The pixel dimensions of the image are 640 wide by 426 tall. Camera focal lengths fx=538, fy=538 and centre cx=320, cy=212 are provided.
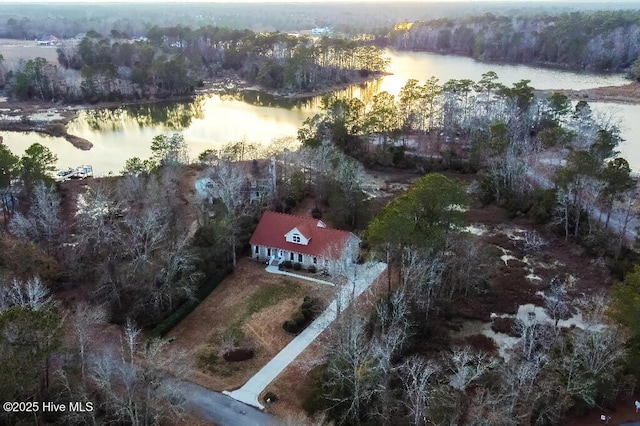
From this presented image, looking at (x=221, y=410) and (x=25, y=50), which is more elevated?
(x=25, y=50)

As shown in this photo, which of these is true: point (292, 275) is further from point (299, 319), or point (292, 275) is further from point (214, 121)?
point (214, 121)

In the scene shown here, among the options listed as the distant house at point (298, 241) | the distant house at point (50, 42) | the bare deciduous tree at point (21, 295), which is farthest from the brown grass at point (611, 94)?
the distant house at point (50, 42)

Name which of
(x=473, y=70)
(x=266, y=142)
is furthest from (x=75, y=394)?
(x=473, y=70)

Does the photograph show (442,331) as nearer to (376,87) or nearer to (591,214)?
(591,214)

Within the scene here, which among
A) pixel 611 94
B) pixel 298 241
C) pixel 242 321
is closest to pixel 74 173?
pixel 298 241

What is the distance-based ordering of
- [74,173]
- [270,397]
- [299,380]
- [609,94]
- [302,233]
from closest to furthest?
[270,397], [299,380], [302,233], [74,173], [609,94]

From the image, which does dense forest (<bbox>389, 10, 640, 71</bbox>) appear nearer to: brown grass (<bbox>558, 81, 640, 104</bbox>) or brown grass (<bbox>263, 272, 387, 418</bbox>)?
brown grass (<bbox>558, 81, 640, 104</bbox>)
